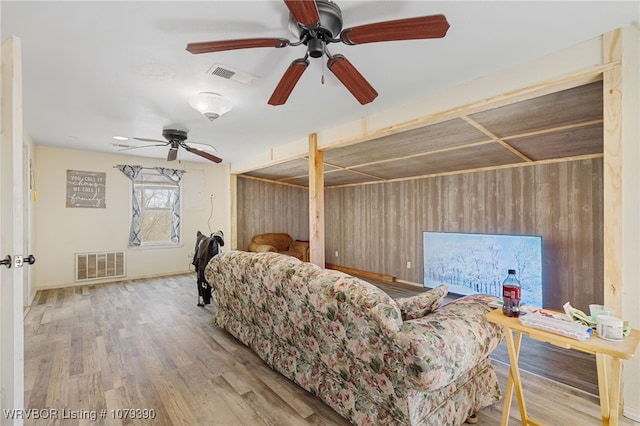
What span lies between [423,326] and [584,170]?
12.3 feet

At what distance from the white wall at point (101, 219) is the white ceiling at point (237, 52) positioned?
204cm

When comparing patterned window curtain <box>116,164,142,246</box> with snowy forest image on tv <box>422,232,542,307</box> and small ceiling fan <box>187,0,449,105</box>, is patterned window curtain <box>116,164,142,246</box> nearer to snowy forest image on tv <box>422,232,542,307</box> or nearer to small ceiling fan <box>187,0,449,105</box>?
small ceiling fan <box>187,0,449,105</box>

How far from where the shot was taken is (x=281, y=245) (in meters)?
7.36

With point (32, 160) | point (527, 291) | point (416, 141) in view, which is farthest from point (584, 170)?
point (32, 160)

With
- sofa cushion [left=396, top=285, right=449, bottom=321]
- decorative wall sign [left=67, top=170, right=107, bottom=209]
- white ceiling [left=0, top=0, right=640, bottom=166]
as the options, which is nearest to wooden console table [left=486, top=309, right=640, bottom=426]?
sofa cushion [left=396, top=285, right=449, bottom=321]

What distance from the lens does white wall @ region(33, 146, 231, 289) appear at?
196 inches

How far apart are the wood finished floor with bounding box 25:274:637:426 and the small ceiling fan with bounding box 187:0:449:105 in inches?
87.5

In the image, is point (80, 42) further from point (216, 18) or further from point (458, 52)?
point (458, 52)

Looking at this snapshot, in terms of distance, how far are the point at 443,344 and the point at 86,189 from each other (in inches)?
253

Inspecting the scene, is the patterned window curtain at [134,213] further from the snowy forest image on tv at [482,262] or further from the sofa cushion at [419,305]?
the sofa cushion at [419,305]

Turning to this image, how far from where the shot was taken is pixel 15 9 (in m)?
1.62

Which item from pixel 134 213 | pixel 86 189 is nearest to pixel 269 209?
pixel 134 213

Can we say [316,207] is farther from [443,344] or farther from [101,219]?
[101,219]

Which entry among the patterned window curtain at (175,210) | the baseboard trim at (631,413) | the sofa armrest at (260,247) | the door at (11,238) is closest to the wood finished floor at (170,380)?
the baseboard trim at (631,413)
